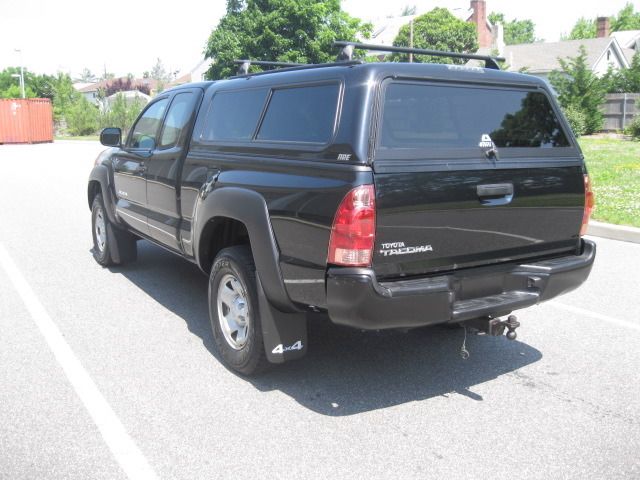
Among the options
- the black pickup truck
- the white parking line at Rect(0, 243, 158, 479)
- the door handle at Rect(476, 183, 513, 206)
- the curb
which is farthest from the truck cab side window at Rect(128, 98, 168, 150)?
the curb

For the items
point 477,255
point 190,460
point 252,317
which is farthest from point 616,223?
point 190,460

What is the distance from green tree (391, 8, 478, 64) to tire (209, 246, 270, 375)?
57.1 meters

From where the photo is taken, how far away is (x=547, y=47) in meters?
56.8

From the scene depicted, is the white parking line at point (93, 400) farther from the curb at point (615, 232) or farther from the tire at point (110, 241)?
the curb at point (615, 232)

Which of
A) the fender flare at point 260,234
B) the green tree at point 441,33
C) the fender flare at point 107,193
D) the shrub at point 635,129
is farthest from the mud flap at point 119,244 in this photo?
the green tree at point 441,33

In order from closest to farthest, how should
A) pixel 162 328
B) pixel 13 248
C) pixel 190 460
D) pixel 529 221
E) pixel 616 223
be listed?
pixel 190 460 < pixel 529 221 < pixel 162 328 < pixel 13 248 < pixel 616 223

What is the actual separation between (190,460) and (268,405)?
78cm

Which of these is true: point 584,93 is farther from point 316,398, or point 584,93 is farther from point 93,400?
point 93,400

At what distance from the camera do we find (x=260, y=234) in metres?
4.25

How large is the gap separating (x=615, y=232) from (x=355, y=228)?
6865mm

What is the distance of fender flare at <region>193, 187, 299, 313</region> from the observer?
4.16 metres

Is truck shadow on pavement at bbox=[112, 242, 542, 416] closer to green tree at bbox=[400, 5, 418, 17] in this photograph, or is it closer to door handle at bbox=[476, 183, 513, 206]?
door handle at bbox=[476, 183, 513, 206]

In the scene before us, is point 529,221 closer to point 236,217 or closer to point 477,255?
point 477,255

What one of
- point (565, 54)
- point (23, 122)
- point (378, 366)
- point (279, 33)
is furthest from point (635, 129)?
point (23, 122)
